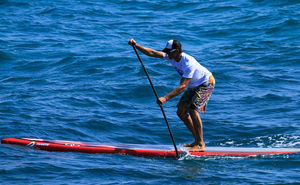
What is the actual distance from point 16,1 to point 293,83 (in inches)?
665

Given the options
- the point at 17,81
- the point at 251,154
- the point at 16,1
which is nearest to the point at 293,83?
the point at 251,154

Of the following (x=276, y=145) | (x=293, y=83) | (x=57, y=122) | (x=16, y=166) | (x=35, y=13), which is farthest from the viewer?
(x=35, y=13)

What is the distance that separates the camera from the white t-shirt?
8.06 m

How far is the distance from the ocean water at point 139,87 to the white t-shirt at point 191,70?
1360 mm

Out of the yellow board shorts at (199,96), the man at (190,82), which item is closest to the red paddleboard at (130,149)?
the man at (190,82)

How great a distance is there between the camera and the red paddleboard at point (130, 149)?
8.81 m

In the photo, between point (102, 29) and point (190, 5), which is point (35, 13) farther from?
point (190, 5)

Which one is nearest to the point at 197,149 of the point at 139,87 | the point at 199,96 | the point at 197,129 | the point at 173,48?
the point at 197,129

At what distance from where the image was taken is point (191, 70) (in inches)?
317

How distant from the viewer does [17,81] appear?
47.3 feet

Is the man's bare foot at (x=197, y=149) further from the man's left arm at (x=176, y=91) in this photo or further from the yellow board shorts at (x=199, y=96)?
the man's left arm at (x=176, y=91)

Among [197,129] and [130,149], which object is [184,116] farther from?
[130,149]

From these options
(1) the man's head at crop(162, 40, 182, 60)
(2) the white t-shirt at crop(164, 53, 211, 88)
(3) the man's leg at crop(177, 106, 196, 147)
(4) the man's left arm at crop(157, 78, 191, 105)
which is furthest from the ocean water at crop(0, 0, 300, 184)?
(1) the man's head at crop(162, 40, 182, 60)

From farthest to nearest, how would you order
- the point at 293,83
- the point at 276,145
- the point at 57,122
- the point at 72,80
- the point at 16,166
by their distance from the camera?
the point at 72,80, the point at 293,83, the point at 57,122, the point at 276,145, the point at 16,166
